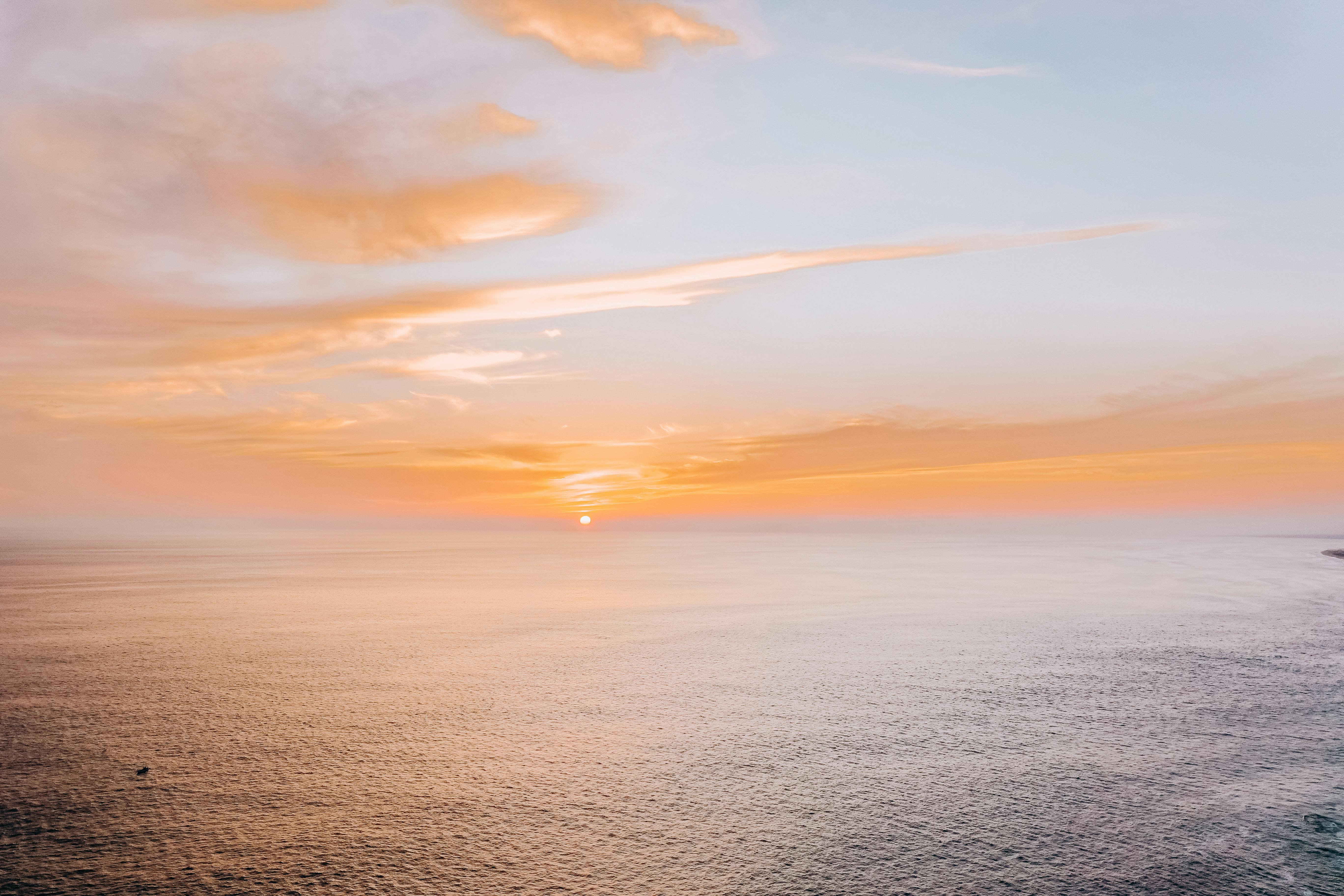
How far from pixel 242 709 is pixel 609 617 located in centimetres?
1397

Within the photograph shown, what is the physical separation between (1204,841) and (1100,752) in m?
2.86

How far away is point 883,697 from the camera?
13852mm

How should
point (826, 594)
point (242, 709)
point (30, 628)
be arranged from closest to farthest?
1. point (242, 709)
2. point (30, 628)
3. point (826, 594)

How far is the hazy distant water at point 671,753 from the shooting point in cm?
725

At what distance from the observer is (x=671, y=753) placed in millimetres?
10555

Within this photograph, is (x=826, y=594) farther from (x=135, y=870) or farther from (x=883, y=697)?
(x=135, y=870)

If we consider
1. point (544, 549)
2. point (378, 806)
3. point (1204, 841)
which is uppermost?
point (378, 806)

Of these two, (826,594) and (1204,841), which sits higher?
(1204,841)

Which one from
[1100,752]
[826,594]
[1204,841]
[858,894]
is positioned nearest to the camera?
[858,894]

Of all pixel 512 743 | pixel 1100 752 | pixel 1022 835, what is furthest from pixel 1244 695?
pixel 512 743

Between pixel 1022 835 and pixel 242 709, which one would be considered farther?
pixel 242 709

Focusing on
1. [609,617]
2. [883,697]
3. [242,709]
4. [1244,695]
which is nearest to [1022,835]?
[883,697]

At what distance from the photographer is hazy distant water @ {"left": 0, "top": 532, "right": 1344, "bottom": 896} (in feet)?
23.8

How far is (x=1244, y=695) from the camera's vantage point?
14.2 metres
